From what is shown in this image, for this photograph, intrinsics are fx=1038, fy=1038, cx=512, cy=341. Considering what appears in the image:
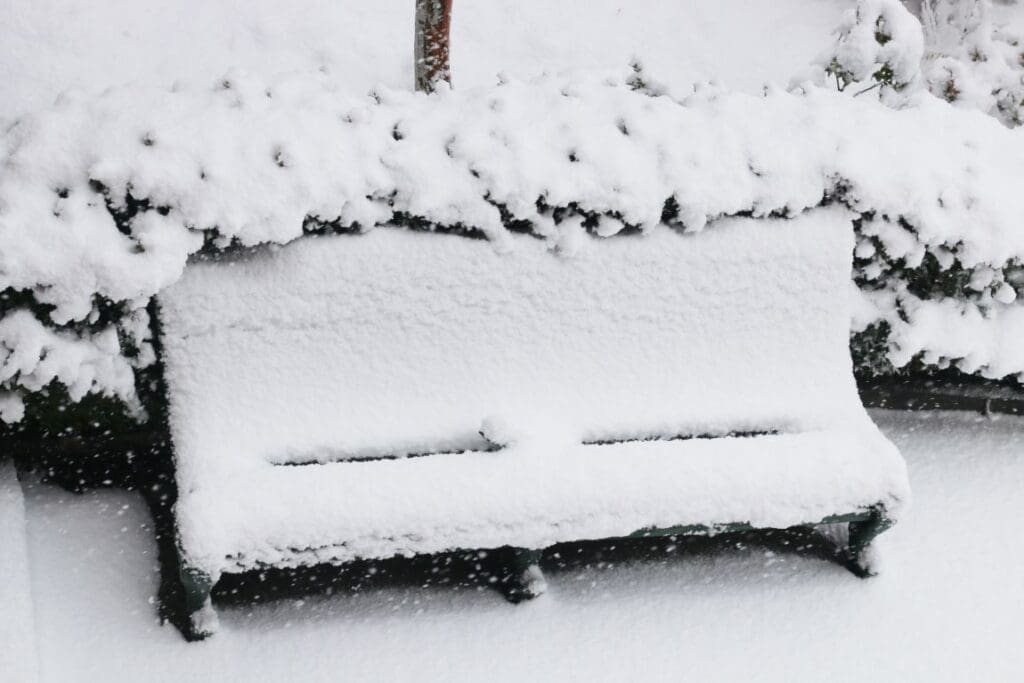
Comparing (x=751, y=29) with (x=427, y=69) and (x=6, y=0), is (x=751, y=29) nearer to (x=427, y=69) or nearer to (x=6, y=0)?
(x=427, y=69)

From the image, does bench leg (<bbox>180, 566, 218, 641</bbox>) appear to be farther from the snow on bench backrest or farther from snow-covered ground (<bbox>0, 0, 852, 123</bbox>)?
snow-covered ground (<bbox>0, 0, 852, 123</bbox>)

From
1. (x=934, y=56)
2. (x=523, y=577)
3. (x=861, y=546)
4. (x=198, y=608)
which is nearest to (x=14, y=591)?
(x=198, y=608)

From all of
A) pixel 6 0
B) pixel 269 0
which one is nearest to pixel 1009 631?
pixel 269 0

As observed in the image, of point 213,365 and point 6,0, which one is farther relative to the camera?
point 6,0

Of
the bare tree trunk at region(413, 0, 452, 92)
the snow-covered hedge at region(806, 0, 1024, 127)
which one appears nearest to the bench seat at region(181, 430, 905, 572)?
the snow-covered hedge at region(806, 0, 1024, 127)

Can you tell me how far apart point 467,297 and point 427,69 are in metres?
2.78

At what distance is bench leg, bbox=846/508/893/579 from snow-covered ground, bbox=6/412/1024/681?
0.05 meters

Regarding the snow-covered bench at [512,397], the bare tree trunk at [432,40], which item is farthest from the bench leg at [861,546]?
the bare tree trunk at [432,40]

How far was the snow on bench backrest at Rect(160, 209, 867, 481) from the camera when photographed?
327cm

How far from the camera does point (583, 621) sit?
11.5 ft

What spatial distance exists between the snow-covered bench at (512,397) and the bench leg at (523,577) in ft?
0.03

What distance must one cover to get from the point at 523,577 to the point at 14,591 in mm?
1600

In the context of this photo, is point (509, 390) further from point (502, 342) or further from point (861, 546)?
point (861, 546)

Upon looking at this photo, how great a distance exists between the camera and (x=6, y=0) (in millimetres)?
6707
